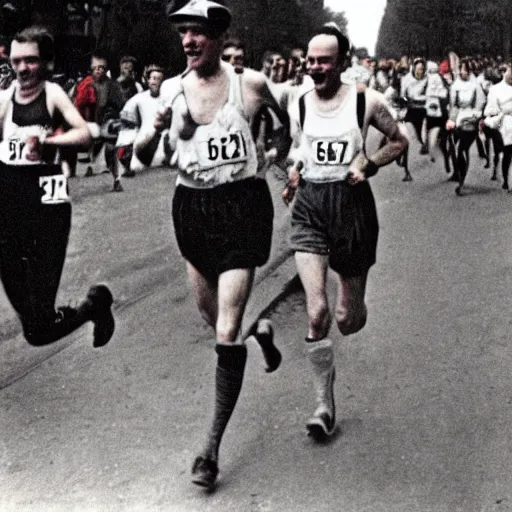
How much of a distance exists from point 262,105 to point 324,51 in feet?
1.21

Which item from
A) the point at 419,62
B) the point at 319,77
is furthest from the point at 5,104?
the point at 419,62

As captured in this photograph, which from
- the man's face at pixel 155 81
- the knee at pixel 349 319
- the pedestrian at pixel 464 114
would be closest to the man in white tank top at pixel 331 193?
the knee at pixel 349 319

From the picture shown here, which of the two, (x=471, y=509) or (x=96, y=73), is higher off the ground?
(x=96, y=73)

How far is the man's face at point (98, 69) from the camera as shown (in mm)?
6797

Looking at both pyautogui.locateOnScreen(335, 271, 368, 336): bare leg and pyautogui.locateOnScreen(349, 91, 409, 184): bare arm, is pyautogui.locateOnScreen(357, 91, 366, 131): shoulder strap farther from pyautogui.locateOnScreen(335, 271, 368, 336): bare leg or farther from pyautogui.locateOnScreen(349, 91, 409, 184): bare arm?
pyautogui.locateOnScreen(335, 271, 368, 336): bare leg

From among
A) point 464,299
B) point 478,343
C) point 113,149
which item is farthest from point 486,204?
point 113,149

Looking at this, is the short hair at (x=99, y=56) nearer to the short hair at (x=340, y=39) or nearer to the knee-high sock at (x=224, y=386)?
the short hair at (x=340, y=39)

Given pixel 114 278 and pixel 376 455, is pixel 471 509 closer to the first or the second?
pixel 376 455

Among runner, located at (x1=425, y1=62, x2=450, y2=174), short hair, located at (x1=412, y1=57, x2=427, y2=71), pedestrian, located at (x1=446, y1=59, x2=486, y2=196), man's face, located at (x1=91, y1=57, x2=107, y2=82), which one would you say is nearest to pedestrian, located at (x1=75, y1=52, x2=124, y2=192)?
man's face, located at (x1=91, y1=57, x2=107, y2=82)

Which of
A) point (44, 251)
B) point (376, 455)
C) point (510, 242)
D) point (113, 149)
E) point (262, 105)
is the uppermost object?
point (262, 105)

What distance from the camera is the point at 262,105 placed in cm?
610

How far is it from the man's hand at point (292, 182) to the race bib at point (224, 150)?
330mm

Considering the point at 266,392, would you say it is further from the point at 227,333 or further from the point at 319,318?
the point at 227,333

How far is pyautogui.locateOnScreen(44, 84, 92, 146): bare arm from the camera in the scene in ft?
21.0
